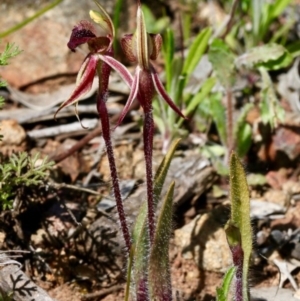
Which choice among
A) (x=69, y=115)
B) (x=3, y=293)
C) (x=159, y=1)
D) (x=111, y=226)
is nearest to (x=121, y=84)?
(x=69, y=115)

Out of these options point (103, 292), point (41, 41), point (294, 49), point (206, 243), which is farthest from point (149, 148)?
point (41, 41)

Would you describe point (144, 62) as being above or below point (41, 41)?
below

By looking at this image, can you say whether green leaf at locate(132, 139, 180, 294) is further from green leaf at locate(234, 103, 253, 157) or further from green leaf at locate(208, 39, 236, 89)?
green leaf at locate(208, 39, 236, 89)

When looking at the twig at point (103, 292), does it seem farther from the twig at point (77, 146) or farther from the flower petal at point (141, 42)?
the flower petal at point (141, 42)

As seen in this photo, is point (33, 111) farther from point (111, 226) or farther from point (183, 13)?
point (183, 13)

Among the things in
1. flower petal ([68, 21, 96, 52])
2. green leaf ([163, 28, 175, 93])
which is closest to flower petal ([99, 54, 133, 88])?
flower petal ([68, 21, 96, 52])

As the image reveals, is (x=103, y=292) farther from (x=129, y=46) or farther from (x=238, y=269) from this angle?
(x=129, y=46)

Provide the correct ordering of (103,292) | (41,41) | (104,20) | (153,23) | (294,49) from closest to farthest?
(104,20) < (103,292) < (294,49) < (41,41) < (153,23)
